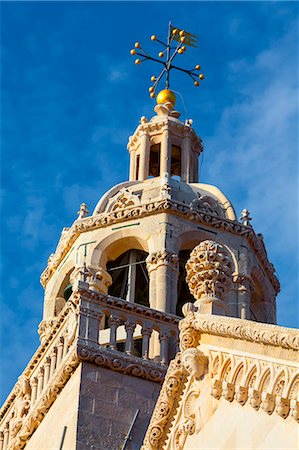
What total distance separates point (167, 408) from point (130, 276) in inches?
352

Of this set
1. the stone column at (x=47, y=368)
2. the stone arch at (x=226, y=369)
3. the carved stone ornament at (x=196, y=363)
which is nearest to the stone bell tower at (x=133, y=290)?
the stone column at (x=47, y=368)

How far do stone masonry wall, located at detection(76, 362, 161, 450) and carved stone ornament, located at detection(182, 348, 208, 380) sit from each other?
4.10 metres

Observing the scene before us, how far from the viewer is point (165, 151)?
30.0 metres

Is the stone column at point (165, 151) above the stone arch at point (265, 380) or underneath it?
above

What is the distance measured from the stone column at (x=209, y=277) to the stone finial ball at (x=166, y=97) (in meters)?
12.3

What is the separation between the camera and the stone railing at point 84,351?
76.1 ft

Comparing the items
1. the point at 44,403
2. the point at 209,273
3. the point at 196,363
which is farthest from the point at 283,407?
the point at 44,403

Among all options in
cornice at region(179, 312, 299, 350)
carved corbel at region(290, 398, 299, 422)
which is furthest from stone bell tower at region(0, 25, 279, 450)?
carved corbel at region(290, 398, 299, 422)

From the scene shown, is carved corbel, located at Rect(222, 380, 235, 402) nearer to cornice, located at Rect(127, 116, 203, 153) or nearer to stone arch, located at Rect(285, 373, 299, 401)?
stone arch, located at Rect(285, 373, 299, 401)

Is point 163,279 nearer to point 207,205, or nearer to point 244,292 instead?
point 244,292

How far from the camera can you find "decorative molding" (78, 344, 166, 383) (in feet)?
75.4

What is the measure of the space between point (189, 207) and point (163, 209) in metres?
0.53

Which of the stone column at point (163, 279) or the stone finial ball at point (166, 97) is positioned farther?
the stone finial ball at point (166, 97)

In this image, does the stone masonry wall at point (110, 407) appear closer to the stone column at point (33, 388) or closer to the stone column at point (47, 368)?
the stone column at point (47, 368)
